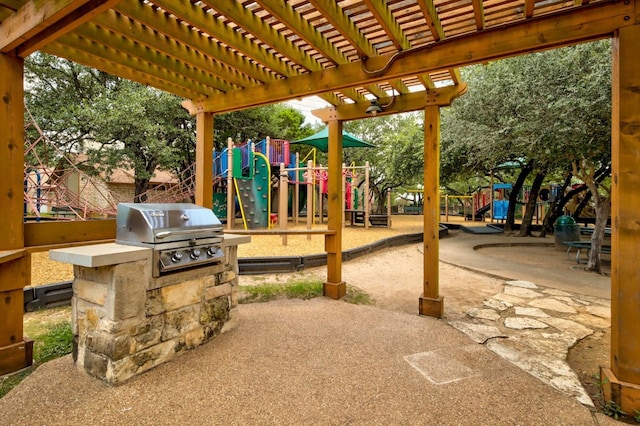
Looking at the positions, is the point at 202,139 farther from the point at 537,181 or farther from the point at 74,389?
the point at 537,181

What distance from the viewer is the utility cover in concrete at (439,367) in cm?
229

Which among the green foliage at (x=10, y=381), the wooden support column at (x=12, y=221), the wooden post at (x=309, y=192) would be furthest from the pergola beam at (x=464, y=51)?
the wooden post at (x=309, y=192)

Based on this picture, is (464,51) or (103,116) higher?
(103,116)

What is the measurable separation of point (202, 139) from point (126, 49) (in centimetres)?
137

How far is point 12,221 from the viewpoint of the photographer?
2.33 metres

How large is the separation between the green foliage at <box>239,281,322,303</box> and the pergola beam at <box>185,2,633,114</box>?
2.38 metres

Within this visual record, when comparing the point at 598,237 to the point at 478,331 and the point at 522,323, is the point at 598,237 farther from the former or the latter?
the point at 478,331

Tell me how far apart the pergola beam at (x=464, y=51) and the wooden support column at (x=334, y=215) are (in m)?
0.94

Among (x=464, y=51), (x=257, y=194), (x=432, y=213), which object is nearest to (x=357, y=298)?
(x=432, y=213)

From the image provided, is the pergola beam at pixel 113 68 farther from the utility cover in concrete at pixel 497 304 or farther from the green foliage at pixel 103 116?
the green foliage at pixel 103 116

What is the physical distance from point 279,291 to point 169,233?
2265mm

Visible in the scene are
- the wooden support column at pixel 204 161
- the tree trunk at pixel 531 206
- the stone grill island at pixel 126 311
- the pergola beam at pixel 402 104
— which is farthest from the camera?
the tree trunk at pixel 531 206

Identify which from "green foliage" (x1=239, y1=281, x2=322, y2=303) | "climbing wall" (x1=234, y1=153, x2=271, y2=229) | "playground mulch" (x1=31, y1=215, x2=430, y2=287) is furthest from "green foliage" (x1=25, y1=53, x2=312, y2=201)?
"green foliage" (x1=239, y1=281, x2=322, y2=303)

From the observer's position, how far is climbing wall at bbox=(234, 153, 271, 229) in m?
9.57
